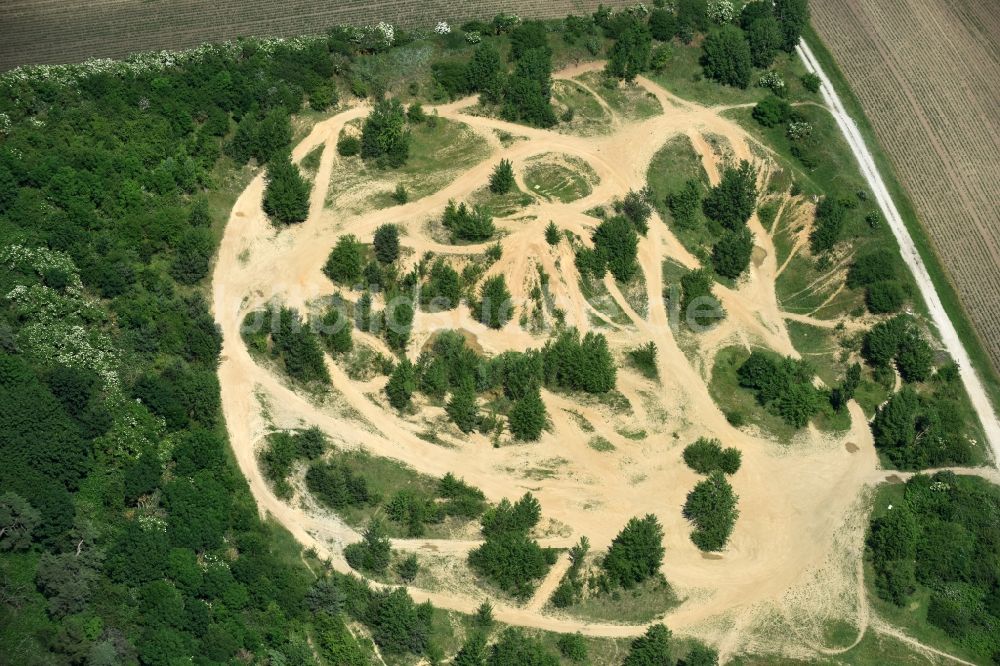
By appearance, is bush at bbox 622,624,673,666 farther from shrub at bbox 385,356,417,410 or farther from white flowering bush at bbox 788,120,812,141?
white flowering bush at bbox 788,120,812,141

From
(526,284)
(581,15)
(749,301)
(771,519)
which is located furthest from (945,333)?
(581,15)

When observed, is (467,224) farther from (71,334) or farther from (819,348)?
(71,334)

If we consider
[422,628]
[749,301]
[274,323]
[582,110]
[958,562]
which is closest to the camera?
[422,628]

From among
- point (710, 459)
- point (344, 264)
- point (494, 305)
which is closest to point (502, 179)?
point (494, 305)

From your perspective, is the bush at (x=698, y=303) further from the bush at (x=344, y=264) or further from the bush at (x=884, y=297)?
the bush at (x=344, y=264)

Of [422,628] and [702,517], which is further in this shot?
[702,517]

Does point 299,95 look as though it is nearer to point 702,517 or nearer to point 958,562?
point 702,517
